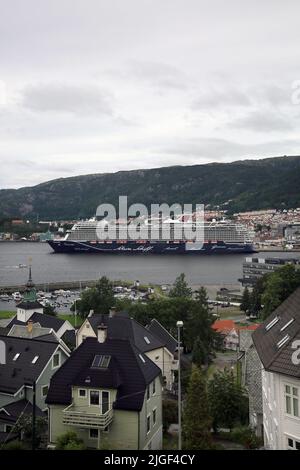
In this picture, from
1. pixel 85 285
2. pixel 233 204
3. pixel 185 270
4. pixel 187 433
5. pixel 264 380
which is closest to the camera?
pixel 187 433

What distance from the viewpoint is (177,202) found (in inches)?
7411

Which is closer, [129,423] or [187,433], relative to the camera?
[187,433]

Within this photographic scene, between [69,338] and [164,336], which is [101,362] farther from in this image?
[69,338]

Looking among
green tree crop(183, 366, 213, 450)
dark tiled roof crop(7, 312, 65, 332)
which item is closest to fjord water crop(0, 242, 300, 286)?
dark tiled roof crop(7, 312, 65, 332)

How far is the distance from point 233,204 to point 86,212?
53.6 meters

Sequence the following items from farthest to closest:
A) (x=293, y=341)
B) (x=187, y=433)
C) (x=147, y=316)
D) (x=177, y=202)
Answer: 1. (x=177, y=202)
2. (x=147, y=316)
3. (x=187, y=433)
4. (x=293, y=341)

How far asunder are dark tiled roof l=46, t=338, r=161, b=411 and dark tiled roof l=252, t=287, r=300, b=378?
2014 millimetres

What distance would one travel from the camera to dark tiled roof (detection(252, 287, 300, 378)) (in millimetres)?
6555

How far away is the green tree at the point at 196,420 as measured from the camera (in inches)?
283

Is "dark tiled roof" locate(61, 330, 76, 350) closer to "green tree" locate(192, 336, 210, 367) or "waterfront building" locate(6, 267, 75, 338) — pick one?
"waterfront building" locate(6, 267, 75, 338)

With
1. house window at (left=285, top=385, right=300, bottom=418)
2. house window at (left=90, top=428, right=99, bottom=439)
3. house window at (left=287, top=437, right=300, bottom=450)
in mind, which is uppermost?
house window at (left=285, top=385, right=300, bottom=418)

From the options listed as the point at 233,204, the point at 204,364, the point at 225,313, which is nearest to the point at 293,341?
the point at 204,364

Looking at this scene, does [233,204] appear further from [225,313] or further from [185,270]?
[225,313]

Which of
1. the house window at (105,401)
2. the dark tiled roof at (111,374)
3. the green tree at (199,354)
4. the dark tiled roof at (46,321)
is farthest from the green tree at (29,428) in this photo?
the dark tiled roof at (46,321)
